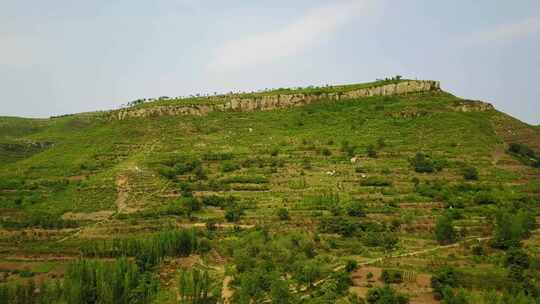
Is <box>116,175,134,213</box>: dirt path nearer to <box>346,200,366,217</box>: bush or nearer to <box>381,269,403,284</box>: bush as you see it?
<box>346,200,366,217</box>: bush

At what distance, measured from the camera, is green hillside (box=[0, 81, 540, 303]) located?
40.2m

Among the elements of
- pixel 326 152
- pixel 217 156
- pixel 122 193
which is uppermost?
pixel 326 152

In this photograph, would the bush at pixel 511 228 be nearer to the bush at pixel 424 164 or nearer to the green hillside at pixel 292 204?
the green hillside at pixel 292 204

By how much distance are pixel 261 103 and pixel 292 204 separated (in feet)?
122

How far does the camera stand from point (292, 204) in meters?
57.2

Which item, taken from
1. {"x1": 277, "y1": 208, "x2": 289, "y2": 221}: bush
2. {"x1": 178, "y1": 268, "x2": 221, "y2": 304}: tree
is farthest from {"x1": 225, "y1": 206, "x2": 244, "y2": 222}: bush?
{"x1": 178, "y1": 268, "x2": 221, "y2": 304}: tree

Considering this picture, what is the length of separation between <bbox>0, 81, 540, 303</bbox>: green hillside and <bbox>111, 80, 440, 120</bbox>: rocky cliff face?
1594 millimetres

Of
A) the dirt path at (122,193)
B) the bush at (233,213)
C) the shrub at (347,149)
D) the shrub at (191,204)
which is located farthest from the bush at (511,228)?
the dirt path at (122,193)

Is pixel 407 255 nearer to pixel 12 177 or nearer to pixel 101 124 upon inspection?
pixel 12 177

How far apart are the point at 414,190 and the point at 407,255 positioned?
16.2 meters

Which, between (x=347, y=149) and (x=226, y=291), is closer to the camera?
(x=226, y=291)

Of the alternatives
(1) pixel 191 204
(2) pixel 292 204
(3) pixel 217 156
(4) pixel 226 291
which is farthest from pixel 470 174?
(4) pixel 226 291

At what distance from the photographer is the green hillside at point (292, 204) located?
4016 centimetres

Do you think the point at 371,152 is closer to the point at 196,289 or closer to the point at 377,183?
the point at 377,183
